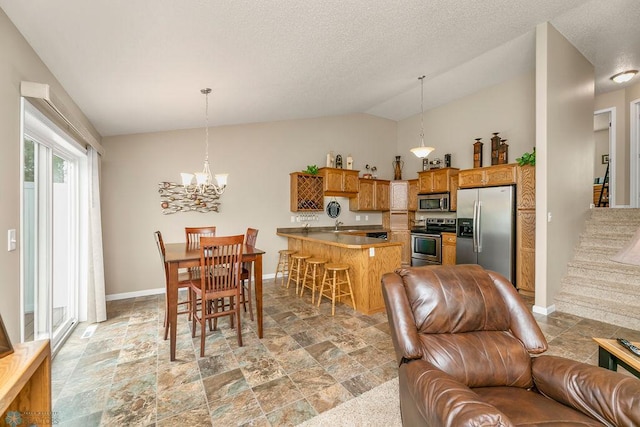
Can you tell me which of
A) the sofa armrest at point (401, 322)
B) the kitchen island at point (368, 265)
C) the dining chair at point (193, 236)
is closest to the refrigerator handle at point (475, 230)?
the kitchen island at point (368, 265)

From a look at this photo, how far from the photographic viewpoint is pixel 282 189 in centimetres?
551

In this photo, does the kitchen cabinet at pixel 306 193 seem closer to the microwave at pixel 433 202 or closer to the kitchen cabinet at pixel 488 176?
the microwave at pixel 433 202

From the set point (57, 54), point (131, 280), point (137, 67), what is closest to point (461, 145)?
point (137, 67)

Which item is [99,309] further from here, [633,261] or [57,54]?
[633,261]

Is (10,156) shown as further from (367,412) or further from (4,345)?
(367,412)

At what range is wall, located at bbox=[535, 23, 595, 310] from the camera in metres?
3.48

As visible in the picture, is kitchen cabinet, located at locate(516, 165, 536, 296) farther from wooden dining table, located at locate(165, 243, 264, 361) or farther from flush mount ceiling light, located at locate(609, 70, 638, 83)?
wooden dining table, located at locate(165, 243, 264, 361)

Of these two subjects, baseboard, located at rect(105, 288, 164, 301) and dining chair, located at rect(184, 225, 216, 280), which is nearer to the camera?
dining chair, located at rect(184, 225, 216, 280)

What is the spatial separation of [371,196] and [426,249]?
1636 millimetres

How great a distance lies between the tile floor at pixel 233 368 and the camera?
1.86 metres

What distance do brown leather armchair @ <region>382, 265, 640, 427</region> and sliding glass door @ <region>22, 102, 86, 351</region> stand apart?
2.41 metres

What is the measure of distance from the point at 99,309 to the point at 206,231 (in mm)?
1494

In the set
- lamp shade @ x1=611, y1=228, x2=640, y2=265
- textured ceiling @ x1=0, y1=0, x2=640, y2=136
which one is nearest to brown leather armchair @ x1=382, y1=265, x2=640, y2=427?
lamp shade @ x1=611, y1=228, x2=640, y2=265

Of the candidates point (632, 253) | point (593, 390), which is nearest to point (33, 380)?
point (593, 390)
